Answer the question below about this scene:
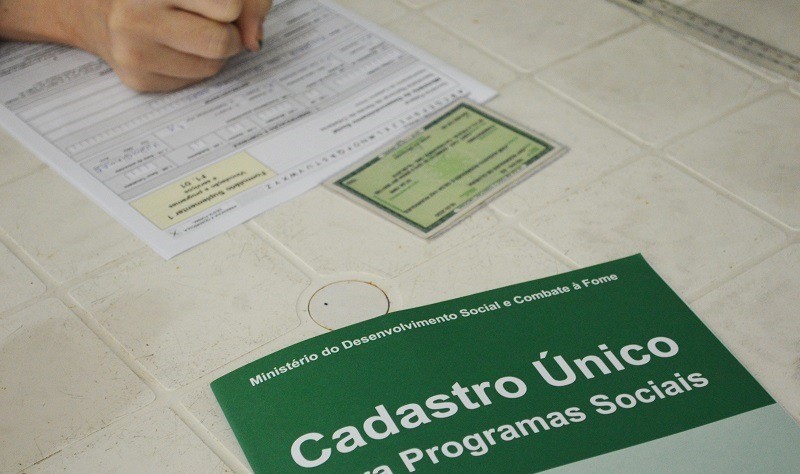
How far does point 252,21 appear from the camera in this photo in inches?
30.1

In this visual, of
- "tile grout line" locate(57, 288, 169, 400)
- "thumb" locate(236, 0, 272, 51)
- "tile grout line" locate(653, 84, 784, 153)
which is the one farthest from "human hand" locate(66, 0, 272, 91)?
"tile grout line" locate(653, 84, 784, 153)

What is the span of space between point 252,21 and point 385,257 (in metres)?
0.28

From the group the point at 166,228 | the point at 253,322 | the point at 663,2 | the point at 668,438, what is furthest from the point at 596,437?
the point at 663,2

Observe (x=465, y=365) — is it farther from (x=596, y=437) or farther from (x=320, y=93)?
(x=320, y=93)

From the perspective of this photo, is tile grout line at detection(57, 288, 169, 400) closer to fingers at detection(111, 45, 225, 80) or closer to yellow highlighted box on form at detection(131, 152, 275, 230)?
yellow highlighted box on form at detection(131, 152, 275, 230)

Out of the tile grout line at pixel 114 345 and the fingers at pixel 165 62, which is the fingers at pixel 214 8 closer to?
the fingers at pixel 165 62

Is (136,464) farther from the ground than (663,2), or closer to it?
closer to it

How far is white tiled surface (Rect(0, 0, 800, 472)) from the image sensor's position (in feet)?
1.73

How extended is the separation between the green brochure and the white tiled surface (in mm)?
21

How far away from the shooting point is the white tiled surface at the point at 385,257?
0.53 m

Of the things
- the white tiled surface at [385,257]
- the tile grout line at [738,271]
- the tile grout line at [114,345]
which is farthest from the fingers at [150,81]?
the tile grout line at [738,271]

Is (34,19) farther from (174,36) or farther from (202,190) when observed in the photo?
(202,190)

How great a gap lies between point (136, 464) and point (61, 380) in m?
0.09

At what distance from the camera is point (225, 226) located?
2.12 feet
